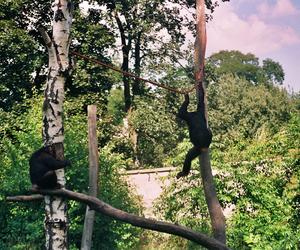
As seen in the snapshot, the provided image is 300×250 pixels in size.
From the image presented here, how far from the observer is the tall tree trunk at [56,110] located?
7.16 meters

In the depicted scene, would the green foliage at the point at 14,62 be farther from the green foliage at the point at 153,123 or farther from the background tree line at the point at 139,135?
the green foliage at the point at 153,123

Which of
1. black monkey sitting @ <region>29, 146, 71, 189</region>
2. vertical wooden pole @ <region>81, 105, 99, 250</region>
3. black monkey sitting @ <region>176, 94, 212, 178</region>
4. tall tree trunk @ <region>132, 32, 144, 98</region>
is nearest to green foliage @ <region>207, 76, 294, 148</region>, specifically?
tall tree trunk @ <region>132, 32, 144, 98</region>

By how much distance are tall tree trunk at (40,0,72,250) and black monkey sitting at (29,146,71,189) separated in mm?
987

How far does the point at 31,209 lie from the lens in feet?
46.8

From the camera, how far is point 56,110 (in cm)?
726

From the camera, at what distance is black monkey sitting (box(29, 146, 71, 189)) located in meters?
5.79

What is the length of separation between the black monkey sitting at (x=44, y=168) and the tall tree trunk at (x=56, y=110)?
0.99 meters

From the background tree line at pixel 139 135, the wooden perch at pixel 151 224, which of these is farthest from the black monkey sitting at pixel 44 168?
the background tree line at pixel 139 135

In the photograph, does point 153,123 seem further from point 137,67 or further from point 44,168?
point 44,168

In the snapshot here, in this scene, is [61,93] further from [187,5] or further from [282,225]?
[187,5]

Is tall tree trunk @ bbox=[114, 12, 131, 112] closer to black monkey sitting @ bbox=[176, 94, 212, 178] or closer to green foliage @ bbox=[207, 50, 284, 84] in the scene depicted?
black monkey sitting @ bbox=[176, 94, 212, 178]

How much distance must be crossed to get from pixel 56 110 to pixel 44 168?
159cm

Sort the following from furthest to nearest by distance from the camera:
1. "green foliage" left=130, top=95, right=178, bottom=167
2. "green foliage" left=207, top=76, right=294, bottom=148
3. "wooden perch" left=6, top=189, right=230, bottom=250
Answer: "green foliage" left=207, top=76, right=294, bottom=148
"green foliage" left=130, top=95, right=178, bottom=167
"wooden perch" left=6, top=189, right=230, bottom=250

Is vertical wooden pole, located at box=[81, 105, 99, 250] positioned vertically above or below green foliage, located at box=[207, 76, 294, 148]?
below
